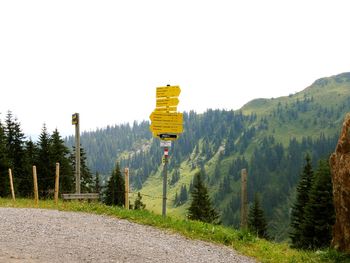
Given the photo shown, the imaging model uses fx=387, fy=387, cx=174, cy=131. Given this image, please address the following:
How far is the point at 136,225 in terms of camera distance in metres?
15.5

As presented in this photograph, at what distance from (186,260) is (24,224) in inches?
272

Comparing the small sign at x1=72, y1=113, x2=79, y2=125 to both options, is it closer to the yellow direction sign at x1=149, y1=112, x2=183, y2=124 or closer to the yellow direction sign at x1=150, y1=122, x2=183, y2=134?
the yellow direction sign at x1=149, y1=112, x2=183, y2=124

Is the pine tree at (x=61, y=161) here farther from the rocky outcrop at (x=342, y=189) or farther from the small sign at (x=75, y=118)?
the rocky outcrop at (x=342, y=189)

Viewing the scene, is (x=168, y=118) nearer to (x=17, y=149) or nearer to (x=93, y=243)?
(x=93, y=243)

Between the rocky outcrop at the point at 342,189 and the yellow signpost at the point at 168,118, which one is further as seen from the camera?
the yellow signpost at the point at 168,118

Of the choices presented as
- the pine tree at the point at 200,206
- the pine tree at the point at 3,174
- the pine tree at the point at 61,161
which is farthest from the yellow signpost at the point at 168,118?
the pine tree at the point at 200,206

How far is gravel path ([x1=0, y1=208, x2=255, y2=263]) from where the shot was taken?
33.0ft

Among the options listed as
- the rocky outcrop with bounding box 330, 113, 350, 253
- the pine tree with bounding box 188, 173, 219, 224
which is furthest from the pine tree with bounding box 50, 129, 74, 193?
the rocky outcrop with bounding box 330, 113, 350, 253

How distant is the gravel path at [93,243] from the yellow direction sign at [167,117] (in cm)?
469

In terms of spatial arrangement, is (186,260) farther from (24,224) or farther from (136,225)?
(24,224)

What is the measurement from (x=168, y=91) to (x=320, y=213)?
3361 centimetres

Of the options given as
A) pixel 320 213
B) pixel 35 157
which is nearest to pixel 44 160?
pixel 35 157

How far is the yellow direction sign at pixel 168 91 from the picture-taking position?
17.2 meters

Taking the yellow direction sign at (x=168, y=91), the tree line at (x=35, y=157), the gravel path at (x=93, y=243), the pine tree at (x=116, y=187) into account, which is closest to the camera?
the gravel path at (x=93, y=243)
